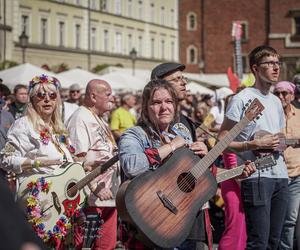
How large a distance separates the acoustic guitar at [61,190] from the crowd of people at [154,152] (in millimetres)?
25

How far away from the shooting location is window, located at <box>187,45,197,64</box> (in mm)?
73750

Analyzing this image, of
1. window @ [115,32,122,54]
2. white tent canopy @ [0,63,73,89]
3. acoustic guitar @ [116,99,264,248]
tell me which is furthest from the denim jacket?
window @ [115,32,122,54]

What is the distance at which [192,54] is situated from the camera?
74.1m

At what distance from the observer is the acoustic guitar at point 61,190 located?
5145 mm

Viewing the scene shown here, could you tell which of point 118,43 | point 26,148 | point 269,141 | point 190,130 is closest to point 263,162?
point 269,141

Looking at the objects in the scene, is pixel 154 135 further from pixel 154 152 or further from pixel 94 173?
pixel 94 173

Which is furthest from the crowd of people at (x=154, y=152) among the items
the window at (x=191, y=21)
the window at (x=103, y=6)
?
the window at (x=191, y=21)

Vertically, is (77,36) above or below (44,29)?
below

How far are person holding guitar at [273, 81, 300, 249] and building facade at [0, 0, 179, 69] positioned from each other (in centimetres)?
3952

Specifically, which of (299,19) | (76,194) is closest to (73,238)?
(76,194)

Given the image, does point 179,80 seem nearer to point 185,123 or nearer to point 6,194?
point 185,123

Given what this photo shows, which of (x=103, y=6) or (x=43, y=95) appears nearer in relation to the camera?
(x=43, y=95)

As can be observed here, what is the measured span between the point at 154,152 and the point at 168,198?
319 mm

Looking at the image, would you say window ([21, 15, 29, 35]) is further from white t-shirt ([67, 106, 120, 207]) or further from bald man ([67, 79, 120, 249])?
white t-shirt ([67, 106, 120, 207])
